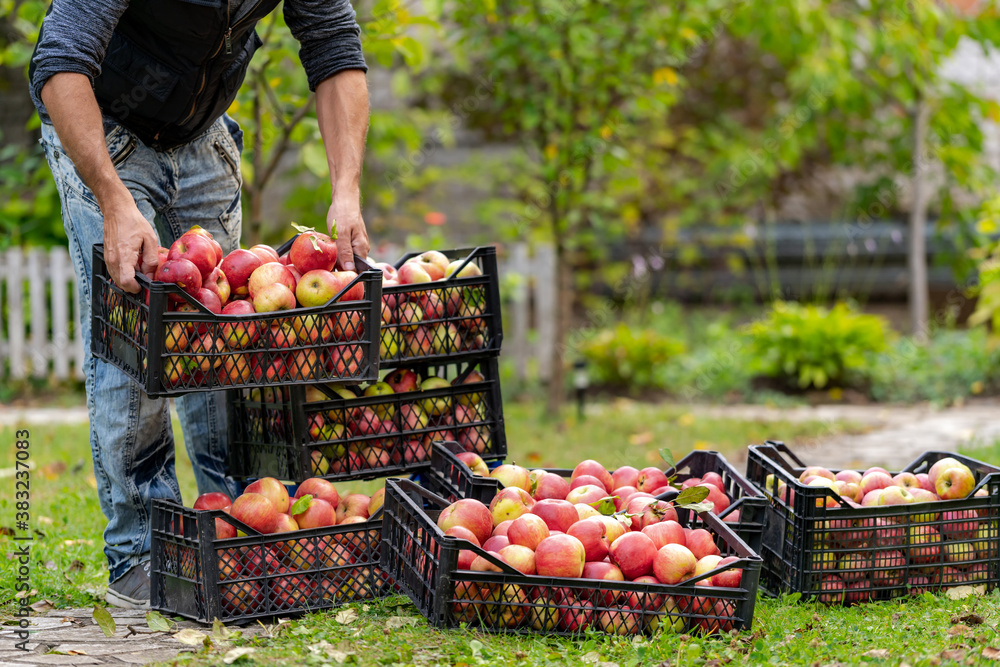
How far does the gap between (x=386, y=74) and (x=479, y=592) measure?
8707 mm

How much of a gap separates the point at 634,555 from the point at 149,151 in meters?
1.86

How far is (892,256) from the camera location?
10812mm

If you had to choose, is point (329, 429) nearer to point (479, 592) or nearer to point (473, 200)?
point (479, 592)

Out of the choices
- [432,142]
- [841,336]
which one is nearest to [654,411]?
[841,336]

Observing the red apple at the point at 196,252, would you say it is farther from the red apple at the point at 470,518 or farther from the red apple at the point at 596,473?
the red apple at the point at 596,473

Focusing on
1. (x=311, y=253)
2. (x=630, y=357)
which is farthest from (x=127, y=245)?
(x=630, y=357)

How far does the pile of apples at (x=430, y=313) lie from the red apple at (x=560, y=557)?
2.65 feet

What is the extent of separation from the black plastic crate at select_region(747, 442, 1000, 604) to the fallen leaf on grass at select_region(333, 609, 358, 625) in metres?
1.21

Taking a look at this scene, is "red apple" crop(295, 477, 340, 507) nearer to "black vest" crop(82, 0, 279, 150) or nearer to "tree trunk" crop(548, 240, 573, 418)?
"black vest" crop(82, 0, 279, 150)

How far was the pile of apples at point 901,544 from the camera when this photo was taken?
2.78 metres

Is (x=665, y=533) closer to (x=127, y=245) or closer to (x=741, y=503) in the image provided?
(x=741, y=503)

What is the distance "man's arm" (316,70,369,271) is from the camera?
3010 millimetres

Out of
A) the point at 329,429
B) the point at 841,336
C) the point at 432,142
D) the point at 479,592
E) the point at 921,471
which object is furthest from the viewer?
the point at 432,142

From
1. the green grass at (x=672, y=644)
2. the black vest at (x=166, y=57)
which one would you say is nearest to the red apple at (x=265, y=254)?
the black vest at (x=166, y=57)
